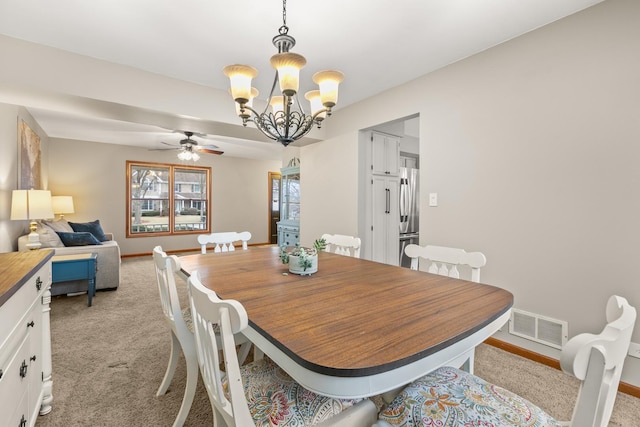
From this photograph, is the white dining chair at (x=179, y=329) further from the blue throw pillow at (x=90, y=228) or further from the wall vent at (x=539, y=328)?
the blue throw pillow at (x=90, y=228)

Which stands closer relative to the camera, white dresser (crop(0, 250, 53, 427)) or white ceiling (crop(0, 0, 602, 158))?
white dresser (crop(0, 250, 53, 427))

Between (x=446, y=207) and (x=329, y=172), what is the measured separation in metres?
1.75

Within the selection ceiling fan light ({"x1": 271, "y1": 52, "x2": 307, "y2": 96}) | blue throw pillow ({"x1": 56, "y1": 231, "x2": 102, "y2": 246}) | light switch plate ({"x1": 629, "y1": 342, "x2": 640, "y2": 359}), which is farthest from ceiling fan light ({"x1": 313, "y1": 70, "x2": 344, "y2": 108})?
blue throw pillow ({"x1": 56, "y1": 231, "x2": 102, "y2": 246})

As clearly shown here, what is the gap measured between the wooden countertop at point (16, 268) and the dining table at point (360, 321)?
0.66 meters

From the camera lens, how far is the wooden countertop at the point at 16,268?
1009 millimetres

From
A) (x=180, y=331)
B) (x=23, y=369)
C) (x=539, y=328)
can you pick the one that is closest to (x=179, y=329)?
(x=180, y=331)

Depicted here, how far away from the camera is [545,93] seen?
6.75 ft

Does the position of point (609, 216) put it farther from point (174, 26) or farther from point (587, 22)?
point (174, 26)

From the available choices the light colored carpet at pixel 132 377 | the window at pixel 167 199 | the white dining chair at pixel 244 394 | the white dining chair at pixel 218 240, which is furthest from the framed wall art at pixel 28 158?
the white dining chair at pixel 244 394

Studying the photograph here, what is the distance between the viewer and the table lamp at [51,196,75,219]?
4953mm

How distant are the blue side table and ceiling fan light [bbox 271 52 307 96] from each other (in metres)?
3.23

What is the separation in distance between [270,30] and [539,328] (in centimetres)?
297

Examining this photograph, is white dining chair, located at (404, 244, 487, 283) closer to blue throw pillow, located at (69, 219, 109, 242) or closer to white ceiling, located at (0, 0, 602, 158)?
white ceiling, located at (0, 0, 602, 158)

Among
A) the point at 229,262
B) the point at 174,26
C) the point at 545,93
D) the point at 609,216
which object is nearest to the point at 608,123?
the point at 545,93
